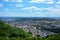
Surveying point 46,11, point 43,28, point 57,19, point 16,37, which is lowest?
point 16,37

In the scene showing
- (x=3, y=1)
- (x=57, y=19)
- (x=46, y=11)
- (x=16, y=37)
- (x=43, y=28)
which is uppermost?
(x=3, y=1)

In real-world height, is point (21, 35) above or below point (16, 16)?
below

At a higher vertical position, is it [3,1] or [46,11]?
[3,1]

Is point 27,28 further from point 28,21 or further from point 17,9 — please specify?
point 17,9

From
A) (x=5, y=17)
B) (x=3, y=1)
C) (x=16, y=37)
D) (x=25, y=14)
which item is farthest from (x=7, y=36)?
(x=3, y=1)

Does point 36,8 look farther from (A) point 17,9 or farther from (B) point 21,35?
(B) point 21,35

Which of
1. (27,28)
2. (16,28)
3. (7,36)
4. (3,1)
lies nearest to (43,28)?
(27,28)
